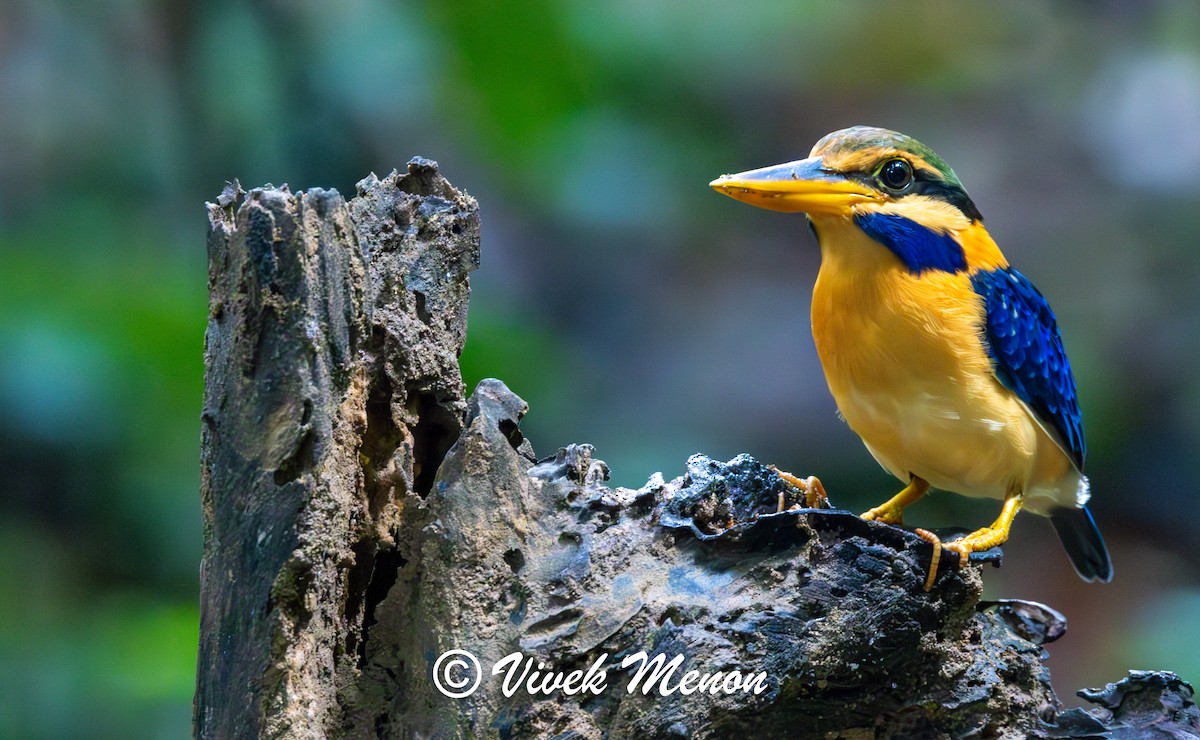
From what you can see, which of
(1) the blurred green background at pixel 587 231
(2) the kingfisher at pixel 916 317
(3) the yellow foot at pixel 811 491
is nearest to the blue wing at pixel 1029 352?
(2) the kingfisher at pixel 916 317

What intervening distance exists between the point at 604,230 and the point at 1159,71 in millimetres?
2931

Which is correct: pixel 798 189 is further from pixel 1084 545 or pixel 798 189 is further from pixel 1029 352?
pixel 1084 545

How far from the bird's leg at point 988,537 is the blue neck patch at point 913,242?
53 centimetres

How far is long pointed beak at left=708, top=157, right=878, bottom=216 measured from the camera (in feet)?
7.03

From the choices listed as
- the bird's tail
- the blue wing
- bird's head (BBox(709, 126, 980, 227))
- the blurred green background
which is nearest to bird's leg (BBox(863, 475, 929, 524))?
the blue wing

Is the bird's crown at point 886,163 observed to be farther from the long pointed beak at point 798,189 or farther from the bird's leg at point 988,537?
the bird's leg at point 988,537

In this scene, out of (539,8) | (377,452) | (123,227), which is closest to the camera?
(377,452)

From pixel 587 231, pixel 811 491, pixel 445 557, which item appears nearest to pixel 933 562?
pixel 811 491

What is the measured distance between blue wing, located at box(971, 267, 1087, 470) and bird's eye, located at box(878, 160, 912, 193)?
0.27 m

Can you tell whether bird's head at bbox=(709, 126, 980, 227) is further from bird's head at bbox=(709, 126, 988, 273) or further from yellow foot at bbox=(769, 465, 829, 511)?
yellow foot at bbox=(769, 465, 829, 511)

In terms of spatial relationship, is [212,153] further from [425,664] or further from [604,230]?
[425,664]

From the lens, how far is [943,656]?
194 cm

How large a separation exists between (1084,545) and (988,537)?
3.36 feet

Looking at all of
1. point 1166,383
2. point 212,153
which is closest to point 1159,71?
point 1166,383
